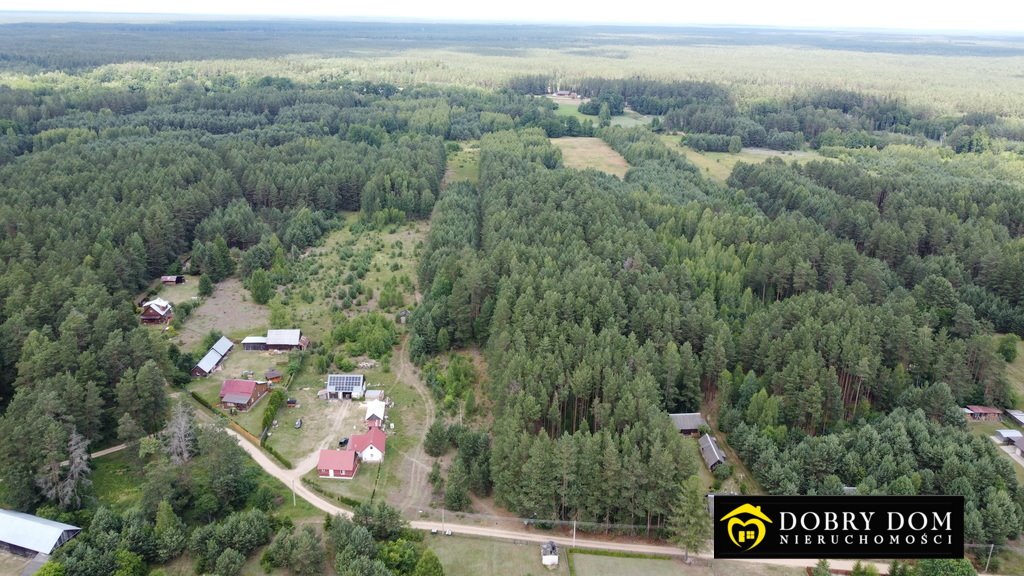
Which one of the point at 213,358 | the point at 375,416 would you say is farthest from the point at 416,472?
the point at 213,358

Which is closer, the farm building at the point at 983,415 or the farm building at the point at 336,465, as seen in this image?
→ the farm building at the point at 336,465

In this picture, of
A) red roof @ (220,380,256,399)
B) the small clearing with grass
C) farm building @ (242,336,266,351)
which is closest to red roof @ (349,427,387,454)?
red roof @ (220,380,256,399)

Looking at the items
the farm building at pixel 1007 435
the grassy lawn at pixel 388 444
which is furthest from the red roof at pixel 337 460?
the farm building at pixel 1007 435

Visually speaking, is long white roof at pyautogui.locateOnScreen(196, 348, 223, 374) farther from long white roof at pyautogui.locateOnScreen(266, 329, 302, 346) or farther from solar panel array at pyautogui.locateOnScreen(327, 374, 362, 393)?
solar panel array at pyautogui.locateOnScreen(327, 374, 362, 393)

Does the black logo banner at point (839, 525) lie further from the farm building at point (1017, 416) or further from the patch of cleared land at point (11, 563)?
the patch of cleared land at point (11, 563)

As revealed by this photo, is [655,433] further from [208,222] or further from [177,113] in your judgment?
[177,113]

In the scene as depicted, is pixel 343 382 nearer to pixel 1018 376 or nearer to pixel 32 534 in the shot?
pixel 32 534
